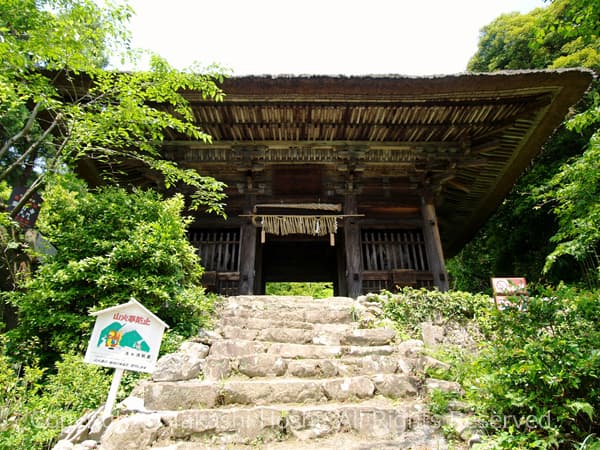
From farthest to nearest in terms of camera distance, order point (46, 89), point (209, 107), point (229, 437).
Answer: point (209, 107)
point (46, 89)
point (229, 437)

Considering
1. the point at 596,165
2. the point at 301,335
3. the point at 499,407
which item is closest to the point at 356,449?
the point at 499,407

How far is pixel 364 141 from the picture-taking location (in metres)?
7.82

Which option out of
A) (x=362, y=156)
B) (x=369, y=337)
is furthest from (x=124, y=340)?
(x=362, y=156)

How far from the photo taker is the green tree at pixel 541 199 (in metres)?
5.95

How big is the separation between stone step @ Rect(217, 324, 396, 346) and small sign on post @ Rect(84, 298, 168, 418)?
4.54ft

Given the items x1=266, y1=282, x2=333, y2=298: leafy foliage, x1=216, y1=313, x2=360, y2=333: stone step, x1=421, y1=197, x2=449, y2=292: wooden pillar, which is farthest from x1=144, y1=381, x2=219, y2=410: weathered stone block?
x1=266, y1=282, x2=333, y2=298: leafy foliage

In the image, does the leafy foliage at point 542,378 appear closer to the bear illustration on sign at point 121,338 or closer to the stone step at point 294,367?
the stone step at point 294,367

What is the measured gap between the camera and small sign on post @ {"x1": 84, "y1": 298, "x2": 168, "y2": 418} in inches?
121

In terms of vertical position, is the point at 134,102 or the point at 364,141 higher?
the point at 364,141

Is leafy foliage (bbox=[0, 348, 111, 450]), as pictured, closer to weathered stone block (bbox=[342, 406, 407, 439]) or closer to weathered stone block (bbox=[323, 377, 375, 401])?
weathered stone block (bbox=[323, 377, 375, 401])

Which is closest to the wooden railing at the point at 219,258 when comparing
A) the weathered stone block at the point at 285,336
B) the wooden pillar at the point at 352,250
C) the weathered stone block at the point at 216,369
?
the wooden pillar at the point at 352,250

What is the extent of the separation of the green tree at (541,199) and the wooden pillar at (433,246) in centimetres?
186

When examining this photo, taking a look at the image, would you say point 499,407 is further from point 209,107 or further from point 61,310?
point 209,107

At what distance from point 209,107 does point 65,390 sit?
5310mm
